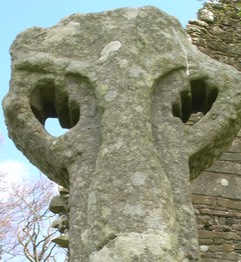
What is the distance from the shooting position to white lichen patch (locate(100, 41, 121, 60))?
2.56 metres

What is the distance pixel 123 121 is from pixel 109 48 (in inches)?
16.9

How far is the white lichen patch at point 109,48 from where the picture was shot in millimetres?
2562

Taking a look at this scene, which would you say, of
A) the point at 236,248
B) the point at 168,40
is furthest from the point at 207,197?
the point at 168,40

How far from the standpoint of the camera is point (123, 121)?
231 cm

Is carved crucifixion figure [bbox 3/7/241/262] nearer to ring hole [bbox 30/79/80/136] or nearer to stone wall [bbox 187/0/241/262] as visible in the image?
ring hole [bbox 30/79/80/136]

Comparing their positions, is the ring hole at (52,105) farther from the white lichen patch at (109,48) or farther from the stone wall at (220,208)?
the stone wall at (220,208)

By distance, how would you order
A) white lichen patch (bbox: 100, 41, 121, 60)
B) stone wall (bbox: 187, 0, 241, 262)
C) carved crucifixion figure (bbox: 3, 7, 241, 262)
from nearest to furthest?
carved crucifixion figure (bbox: 3, 7, 241, 262) < white lichen patch (bbox: 100, 41, 121, 60) < stone wall (bbox: 187, 0, 241, 262)

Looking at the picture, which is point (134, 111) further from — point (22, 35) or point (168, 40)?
point (22, 35)

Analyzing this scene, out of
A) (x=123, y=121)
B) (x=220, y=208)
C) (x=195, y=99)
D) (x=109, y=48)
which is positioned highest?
(x=109, y=48)

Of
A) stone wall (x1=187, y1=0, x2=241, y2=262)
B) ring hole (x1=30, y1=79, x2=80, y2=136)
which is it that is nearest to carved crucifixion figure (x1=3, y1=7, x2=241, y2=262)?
ring hole (x1=30, y1=79, x2=80, y2=136)

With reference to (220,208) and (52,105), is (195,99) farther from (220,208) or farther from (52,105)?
(220,208)

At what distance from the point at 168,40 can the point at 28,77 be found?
2.16 ft

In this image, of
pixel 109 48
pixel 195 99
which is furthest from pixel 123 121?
pixel 195 99

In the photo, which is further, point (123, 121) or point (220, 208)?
point (220, 208)
